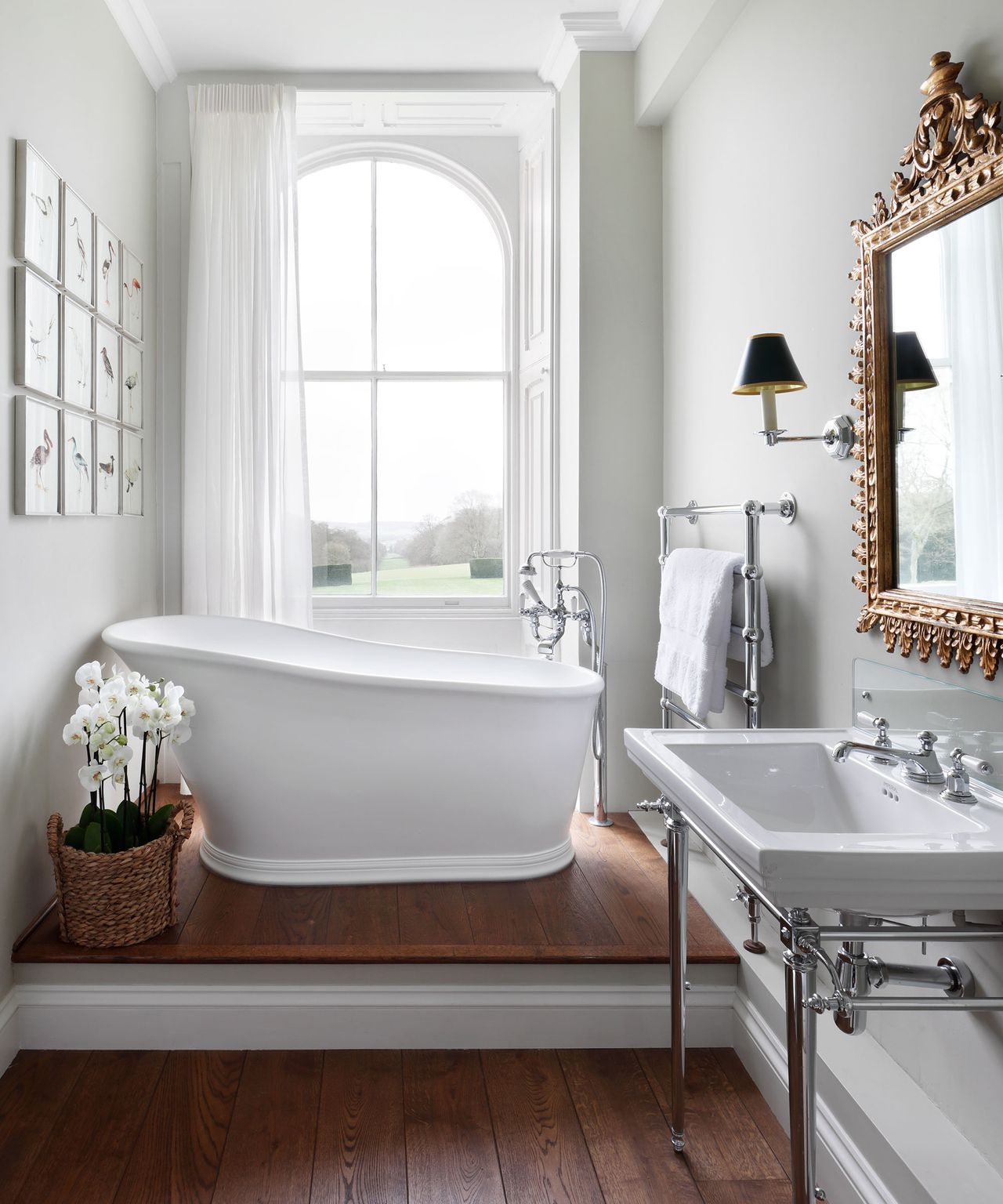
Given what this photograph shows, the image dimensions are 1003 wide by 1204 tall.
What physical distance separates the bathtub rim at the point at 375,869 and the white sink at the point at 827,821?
1.06 meters

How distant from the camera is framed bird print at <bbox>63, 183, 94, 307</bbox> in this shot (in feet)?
8.04

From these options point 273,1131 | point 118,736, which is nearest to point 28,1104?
point 273,1131

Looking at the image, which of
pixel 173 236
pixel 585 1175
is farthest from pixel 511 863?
pixel 173 236

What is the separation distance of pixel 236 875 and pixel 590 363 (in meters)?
2.07

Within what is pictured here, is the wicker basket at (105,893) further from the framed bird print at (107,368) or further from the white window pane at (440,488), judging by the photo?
the white window pane at (440,488)

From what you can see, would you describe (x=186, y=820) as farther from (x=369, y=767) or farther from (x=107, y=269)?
(x=107, y=269)

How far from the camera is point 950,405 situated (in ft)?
4.75

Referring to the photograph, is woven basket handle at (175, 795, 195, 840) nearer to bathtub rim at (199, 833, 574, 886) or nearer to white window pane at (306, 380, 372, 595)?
bathtub rim at (199, 833, 574, 886)

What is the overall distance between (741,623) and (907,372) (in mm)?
836

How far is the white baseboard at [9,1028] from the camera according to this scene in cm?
200

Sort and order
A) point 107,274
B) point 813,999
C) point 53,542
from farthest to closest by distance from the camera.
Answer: point 107,274 < point 53,542 < point 813,999

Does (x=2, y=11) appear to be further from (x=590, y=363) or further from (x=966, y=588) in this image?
(x=966, y=588)

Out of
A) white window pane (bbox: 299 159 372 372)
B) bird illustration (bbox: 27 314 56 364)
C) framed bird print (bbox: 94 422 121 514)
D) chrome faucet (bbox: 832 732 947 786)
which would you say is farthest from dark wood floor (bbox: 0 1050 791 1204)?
white window pane (bbox: 299 159 372 372)

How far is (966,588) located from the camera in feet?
4.60
